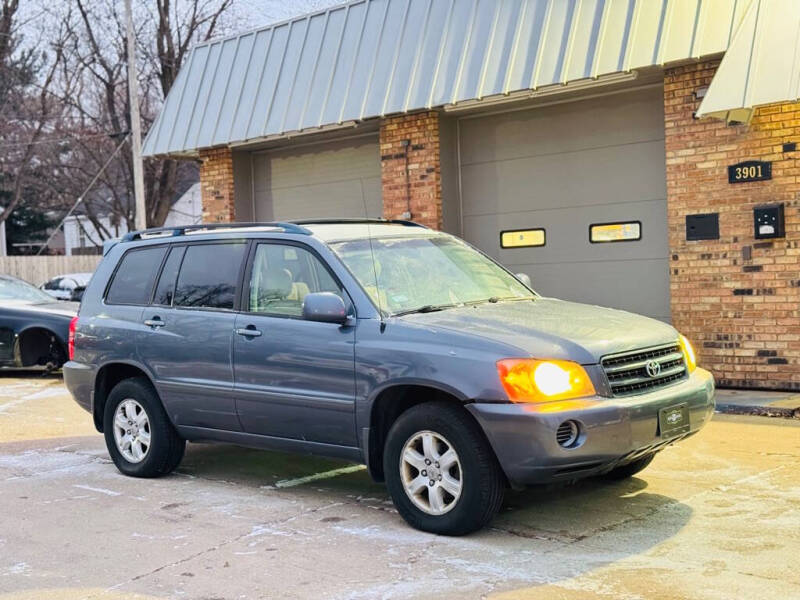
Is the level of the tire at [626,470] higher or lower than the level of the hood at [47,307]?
lower

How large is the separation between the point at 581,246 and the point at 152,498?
269 inches

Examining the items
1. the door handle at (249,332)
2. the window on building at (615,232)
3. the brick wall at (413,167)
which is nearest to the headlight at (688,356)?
the door handle at (249,332)

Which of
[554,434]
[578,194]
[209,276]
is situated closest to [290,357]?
[209,276]

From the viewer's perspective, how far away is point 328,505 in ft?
20.8

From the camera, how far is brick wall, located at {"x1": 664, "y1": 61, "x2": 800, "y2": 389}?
9.85 metres

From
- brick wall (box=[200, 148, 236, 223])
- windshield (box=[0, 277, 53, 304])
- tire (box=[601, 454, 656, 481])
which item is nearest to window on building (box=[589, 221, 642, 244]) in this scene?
tire (box=[601, 454, 656, 481])

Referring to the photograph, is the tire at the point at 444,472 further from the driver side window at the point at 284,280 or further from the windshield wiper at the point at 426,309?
the driver side window at the point at 284,280

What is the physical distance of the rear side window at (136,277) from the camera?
739cm

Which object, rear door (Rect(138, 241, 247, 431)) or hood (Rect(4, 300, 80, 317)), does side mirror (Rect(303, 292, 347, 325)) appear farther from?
hood (Rect(4, 300, 80, 317))

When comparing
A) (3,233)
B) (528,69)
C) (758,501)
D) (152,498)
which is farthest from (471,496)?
(3,233)

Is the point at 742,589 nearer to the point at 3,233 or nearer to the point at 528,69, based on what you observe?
the point at 528,69

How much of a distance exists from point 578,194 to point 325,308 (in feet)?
22.1

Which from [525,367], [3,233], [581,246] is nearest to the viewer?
[525,367]

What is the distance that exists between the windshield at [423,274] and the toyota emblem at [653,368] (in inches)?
47.5
